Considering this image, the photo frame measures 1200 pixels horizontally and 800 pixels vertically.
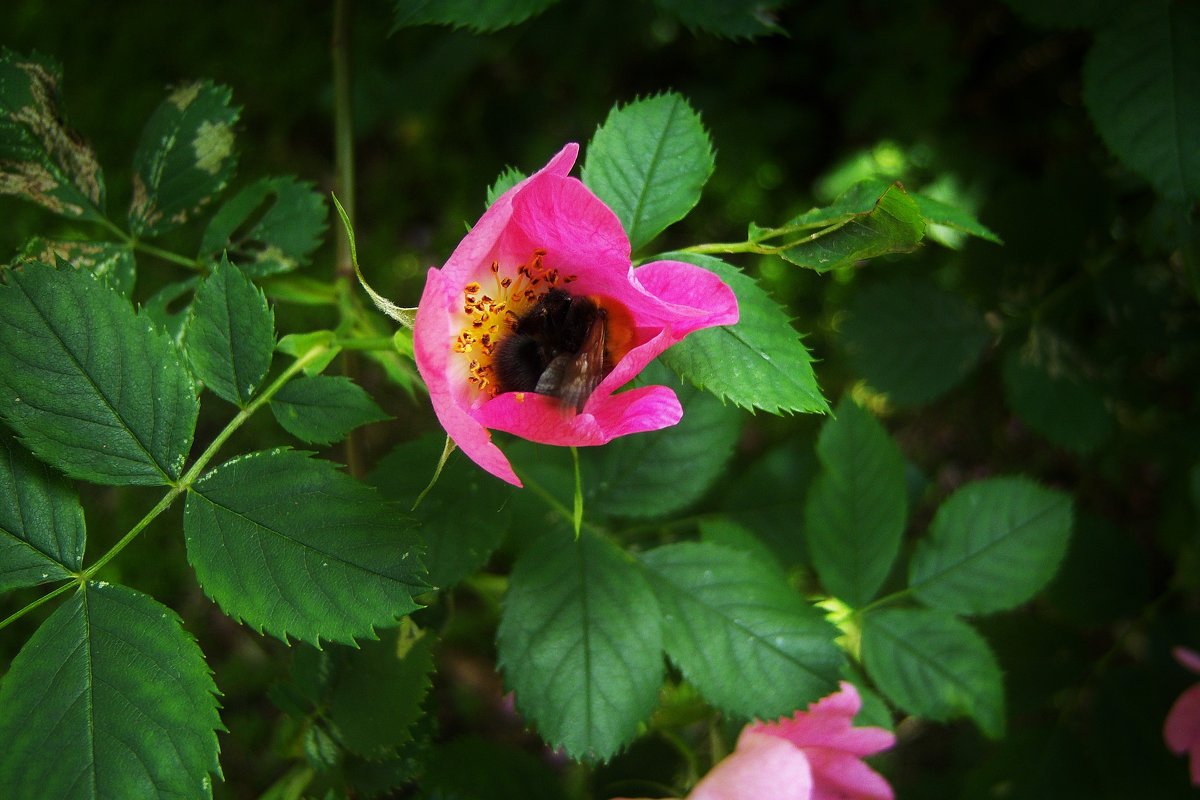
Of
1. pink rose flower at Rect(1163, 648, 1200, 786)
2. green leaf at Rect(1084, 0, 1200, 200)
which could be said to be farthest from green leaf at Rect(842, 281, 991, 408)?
pink rose flower at Rect(1163, 648, 1200, 786)

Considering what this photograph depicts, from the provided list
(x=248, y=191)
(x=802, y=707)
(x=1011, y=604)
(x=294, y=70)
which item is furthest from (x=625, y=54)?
(x=802, y=707)

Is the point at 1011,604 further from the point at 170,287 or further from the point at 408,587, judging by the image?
the point at 170,287

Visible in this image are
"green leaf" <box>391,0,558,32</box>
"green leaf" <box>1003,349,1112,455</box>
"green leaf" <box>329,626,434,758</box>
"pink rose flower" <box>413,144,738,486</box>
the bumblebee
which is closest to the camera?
"pink rose flower" <box>413,144,738,486</box>

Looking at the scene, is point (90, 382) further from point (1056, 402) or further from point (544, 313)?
point (1056, 402)

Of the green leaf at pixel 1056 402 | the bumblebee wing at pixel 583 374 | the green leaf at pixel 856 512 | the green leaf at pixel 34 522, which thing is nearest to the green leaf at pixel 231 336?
the green leaf at pixel 34 522

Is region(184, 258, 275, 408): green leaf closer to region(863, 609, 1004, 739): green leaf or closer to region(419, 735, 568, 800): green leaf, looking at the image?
region(419, 735, 568, 800): green leaf

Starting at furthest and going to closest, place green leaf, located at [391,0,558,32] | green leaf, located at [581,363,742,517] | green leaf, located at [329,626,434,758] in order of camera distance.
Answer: green leaf, located at [581,363,742,517]
green leaf, located at [391,0,558,32]
green leaf, located at [329,626,434,758]

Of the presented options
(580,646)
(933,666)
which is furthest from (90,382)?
(933,666)
